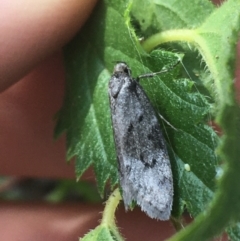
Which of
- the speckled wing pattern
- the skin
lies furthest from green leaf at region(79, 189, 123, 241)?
the skin

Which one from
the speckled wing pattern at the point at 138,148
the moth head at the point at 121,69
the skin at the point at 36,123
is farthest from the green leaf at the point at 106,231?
the skin at the point at 36,123

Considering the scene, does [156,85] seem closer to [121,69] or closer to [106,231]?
[121,69]

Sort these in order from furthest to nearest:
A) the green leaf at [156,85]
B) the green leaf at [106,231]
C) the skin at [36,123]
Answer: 1. the skin at [36,123]
2. the green leaf at [106,231]
3. the green leaf at [156,85]

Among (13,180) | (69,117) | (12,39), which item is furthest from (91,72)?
(13,180)

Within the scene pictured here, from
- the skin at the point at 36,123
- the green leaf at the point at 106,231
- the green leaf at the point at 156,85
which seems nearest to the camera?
the green leaf at the point at 156,85

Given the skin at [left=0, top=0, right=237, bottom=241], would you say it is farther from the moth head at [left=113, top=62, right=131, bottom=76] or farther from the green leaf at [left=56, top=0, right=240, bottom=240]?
the moth head at [left=113, top=62, right=131, bottom=76]

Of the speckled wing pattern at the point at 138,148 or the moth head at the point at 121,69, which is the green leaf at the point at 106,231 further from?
the moth head at the point at 121,69

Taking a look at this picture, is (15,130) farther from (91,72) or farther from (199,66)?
(199,66)
